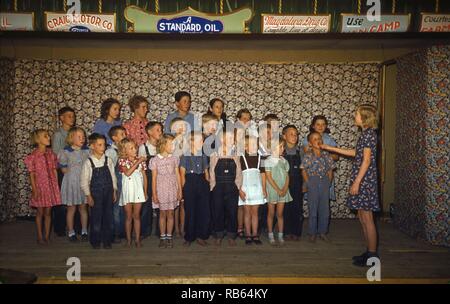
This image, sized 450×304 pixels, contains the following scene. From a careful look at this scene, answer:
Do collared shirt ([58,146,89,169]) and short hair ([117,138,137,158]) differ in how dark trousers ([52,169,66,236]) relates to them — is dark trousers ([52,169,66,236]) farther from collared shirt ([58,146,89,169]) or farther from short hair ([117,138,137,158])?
short hair ([117,138,137,158])

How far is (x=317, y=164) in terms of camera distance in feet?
20.6

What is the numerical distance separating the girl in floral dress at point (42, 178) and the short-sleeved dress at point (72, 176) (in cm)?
11

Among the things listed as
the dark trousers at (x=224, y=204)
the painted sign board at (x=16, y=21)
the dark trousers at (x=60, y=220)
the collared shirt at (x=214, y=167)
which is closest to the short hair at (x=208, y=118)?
the collared shirt at (x=214, y=167)

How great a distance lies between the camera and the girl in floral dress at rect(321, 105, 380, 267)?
5.06 m

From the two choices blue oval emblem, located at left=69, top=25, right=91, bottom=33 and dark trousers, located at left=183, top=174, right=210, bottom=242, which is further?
blue oval emblem, located at left=69, top=25, right=91, bottom=33

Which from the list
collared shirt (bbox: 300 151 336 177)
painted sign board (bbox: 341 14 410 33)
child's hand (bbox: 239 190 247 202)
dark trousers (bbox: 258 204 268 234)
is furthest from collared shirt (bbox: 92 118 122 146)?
painted sign board (bbox: 341 14 410 33)

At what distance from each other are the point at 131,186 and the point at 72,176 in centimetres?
96

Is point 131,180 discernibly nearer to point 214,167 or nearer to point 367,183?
point 214,167

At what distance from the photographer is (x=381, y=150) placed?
311 inches

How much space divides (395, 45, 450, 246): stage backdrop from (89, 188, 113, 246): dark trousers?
4.19 m

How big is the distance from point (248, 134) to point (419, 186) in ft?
8.17

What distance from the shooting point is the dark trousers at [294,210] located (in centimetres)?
645

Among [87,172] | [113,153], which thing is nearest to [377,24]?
[113,153]

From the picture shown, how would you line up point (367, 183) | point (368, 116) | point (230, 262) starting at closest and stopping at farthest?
point (368, 116), point (367, 183), point (230, 262)
